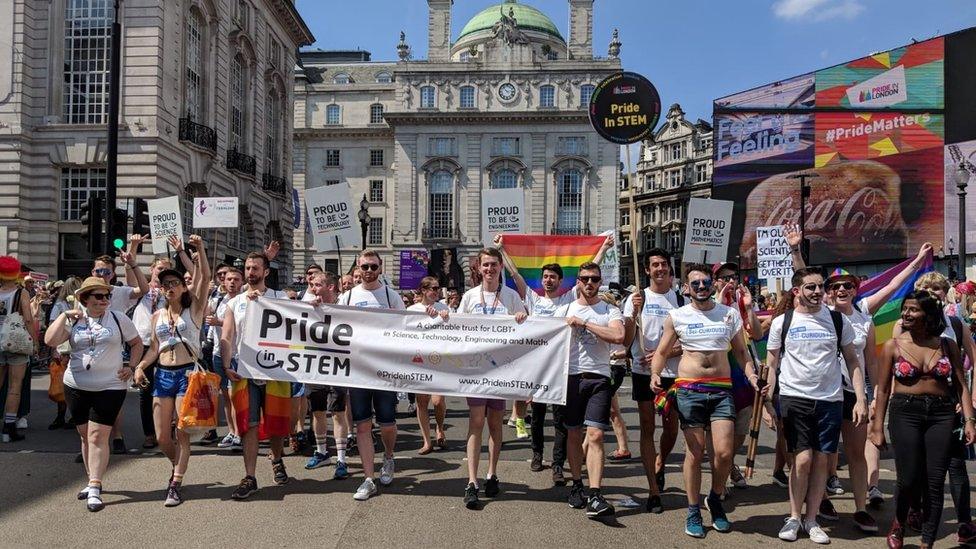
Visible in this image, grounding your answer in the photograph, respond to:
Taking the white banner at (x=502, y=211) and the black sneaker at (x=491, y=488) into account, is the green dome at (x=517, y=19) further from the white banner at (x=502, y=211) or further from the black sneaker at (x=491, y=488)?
the black sneaker at (x=491, y=488)

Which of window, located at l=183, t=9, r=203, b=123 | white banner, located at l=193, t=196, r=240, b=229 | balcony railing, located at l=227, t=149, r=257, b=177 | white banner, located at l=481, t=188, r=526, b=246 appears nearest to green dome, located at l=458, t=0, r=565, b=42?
balcony railing, located at l=227, t=149, r=257, b=177

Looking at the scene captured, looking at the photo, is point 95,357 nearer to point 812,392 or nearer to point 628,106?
point 812,392

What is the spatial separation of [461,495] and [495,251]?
2215 millimetres

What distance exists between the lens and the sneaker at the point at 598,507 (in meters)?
5.86

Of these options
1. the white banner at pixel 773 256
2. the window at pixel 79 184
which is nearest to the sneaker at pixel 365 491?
the white banner at pixel 773 256

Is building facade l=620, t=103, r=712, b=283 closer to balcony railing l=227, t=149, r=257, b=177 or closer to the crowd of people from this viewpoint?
balcony railing l=227, t=149, r=257, b=177

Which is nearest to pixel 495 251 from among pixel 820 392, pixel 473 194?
pixel 820 392

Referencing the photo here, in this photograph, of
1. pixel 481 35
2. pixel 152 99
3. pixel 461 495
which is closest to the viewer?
pixel 461 495

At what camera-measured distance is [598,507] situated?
5.87 meters

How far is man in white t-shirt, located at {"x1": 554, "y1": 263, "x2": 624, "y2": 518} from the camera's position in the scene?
20.0 ft

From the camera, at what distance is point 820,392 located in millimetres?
5578

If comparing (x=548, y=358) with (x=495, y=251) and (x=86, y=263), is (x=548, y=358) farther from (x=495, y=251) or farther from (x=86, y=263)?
(x=86, y=263)

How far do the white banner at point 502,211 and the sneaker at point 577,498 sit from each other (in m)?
7.14

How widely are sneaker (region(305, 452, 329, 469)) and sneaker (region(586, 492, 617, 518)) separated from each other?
3095mm
